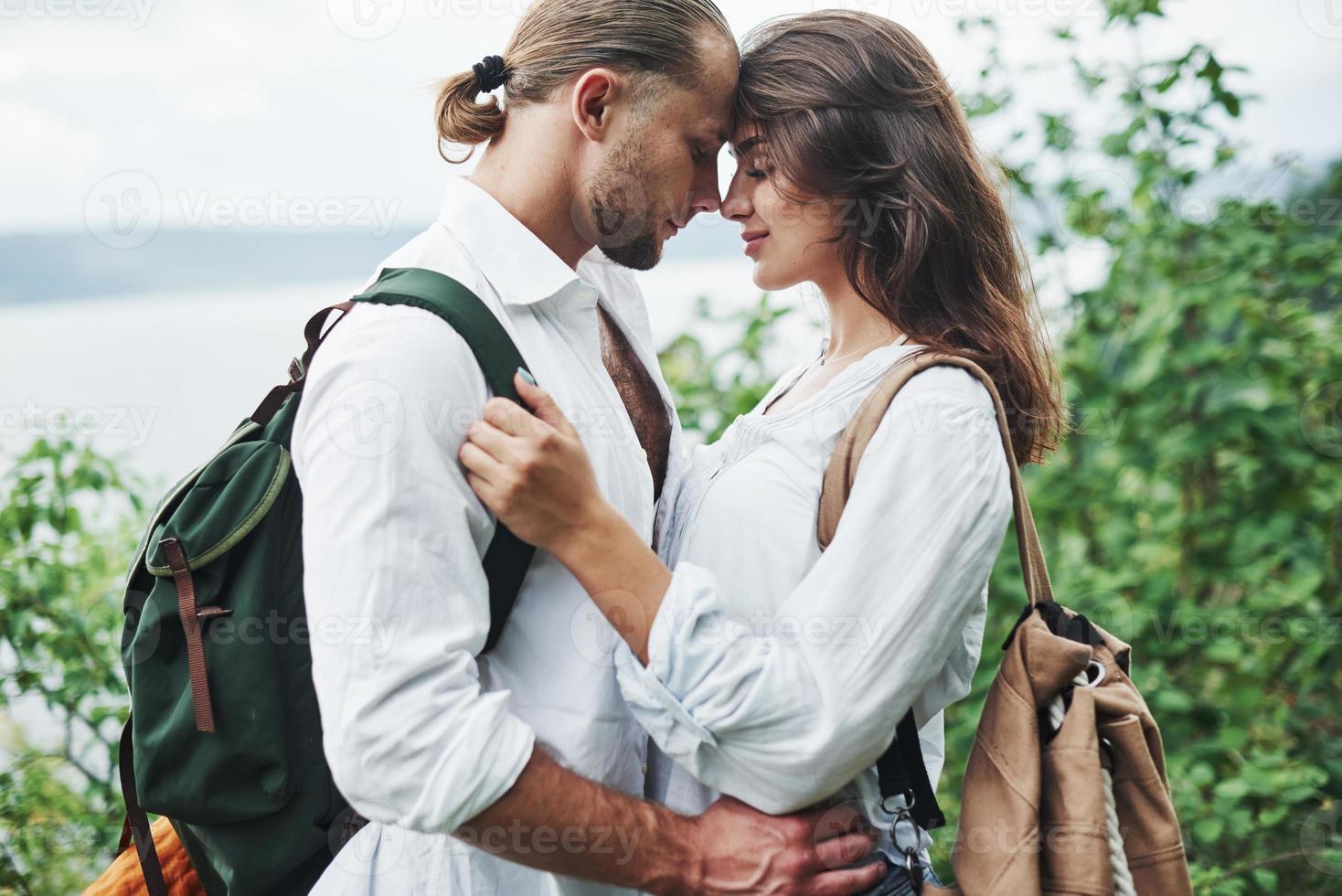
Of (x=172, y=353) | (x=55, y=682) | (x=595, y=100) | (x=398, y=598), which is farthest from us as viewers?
(x=172, y=353)

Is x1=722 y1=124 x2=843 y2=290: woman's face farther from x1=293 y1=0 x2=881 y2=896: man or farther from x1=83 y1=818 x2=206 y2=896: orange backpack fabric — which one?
x1=83 y1=818 x2=206 y2=896: orange backpack fabric

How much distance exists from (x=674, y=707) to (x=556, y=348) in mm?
571

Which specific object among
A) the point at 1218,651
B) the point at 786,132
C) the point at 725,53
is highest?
the point at 725,53

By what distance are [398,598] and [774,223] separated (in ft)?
3.12

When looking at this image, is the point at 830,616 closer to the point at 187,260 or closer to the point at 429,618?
the point at 429,618

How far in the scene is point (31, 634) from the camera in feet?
8.22

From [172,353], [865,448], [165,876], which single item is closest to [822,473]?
[865,448]

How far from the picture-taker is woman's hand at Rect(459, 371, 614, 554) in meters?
1.28

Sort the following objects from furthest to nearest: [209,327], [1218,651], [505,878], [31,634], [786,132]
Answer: [209,327]
[1218,651]
[31,634]
[786,132]
[505,878]

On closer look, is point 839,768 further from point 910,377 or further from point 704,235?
point 704,235

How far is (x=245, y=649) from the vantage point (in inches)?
52.3

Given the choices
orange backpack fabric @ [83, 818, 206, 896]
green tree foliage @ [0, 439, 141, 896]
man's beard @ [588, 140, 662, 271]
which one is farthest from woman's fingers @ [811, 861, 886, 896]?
green tree foliage @ [0, 439, 141, 896]

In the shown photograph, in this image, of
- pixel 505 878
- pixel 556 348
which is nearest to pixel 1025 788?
pixel 505 878

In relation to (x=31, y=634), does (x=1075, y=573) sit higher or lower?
lower
